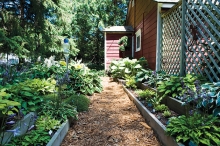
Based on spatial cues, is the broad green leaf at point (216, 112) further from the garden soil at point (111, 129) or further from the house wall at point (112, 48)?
the house wall at point (112, 48)

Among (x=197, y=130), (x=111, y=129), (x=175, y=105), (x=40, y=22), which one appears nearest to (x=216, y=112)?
(x=197, y=130)

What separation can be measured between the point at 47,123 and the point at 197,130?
183 centimetres

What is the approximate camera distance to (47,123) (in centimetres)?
218

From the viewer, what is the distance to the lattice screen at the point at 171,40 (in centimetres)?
397

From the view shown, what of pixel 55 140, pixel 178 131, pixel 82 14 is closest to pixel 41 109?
pixel 55 140

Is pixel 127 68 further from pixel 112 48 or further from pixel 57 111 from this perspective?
pixel 57 111

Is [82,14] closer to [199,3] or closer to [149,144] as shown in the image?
[199,3]

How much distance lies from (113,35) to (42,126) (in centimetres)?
826

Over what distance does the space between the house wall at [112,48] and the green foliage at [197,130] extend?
7.97 metres

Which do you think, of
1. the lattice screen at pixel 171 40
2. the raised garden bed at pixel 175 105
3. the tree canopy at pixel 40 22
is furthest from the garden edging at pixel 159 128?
the tree canopy at pixel 40 22

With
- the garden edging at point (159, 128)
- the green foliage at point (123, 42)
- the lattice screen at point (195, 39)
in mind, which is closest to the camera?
the garden edging at point (159, 128)

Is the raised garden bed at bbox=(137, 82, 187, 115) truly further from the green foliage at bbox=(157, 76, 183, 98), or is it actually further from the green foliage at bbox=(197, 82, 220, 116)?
the green foliage at bbox=(197, 82, 220, 116)

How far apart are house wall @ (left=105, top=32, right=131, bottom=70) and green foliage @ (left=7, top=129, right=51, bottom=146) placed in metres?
7.89

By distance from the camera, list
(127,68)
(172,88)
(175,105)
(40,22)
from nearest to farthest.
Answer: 1. (175,105)
2. (172,88)
3. (127,68)
4. (40,22)
